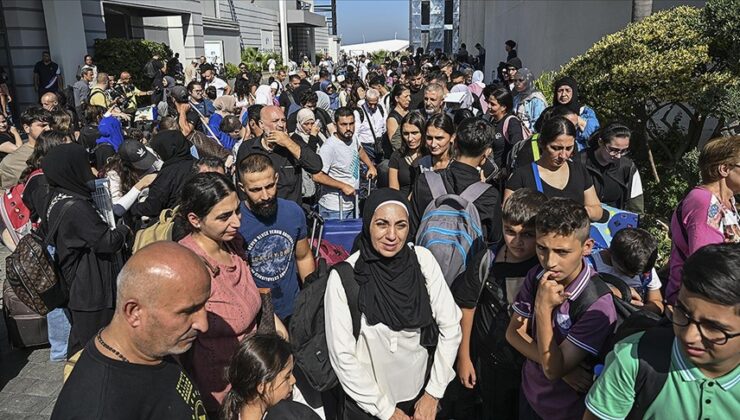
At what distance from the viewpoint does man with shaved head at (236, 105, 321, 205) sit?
4797 mm

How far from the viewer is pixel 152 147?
5098 mm

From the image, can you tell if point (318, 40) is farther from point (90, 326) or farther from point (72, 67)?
point (90, 326)

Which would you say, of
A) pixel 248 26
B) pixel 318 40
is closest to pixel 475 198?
pixel 248 26

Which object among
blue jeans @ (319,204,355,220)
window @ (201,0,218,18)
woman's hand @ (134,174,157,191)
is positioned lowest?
blue jeans @ (319,204,355,220)

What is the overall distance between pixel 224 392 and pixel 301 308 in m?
0.64

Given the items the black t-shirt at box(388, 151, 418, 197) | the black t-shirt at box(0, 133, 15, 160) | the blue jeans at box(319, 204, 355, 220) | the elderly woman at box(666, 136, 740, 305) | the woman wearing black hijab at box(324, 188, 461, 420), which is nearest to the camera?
the woman wearing black hijab at box(324, 188, 461, 420)

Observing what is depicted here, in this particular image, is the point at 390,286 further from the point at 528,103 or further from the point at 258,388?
the point at 528,103

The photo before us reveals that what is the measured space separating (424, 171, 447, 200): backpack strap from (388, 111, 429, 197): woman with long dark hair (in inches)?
35.4

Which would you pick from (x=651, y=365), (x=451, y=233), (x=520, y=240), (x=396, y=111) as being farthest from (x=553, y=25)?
(x=651, y=365)

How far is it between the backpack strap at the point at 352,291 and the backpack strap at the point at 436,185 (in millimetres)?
1170

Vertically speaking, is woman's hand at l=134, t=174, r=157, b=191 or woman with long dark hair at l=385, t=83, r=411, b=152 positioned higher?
woman with long dark hair at l=385, t=83, r=411, b=152

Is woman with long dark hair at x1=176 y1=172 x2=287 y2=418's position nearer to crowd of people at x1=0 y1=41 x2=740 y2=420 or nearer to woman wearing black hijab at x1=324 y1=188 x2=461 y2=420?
crowd of people at x1=0 y1=41 x2=740 y2=420

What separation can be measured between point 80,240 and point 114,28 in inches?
932

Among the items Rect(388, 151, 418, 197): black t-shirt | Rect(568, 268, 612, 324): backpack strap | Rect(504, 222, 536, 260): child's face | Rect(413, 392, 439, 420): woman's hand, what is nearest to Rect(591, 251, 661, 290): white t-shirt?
Rect(504, 222, 536, 260): child's face
